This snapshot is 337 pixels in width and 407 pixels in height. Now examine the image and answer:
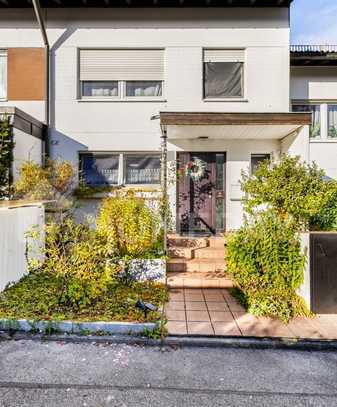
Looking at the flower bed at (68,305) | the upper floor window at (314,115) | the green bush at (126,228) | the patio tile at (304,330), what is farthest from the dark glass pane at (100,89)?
the patio tile at (304,330)

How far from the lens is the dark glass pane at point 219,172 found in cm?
783

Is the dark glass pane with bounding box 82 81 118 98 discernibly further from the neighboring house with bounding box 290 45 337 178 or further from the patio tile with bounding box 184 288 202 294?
the patio tile with bounding box 184 288 202 294

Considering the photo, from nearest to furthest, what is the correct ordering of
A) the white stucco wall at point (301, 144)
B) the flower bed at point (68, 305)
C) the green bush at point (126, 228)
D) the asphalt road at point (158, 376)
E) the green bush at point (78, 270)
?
the asphalt road at point (158, 376) → the flower bed at point (68, 305) → the green bush at point (78, 270) → the green bush at point (126, 228) → the white stucco wall at point (301, 144)

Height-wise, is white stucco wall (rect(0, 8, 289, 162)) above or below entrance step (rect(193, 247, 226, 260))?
above

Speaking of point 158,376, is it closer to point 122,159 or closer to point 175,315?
point 175,315

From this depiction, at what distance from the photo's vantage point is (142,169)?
789 centimetres

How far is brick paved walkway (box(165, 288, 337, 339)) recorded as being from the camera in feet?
12.4

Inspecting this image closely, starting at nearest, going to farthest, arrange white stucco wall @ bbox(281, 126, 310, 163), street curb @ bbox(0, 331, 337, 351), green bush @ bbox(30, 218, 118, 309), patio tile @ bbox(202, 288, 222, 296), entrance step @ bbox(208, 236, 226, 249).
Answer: street curb @ bbox(0, 331, 337, 351) < green bush @ bbox(30, 218, 118, 309) < patio tile @ bbox(202, 288, 222, 296) < white stucco wall @ bbox(281, 126, 310, 163) < entrance step @ bbox(208, 236, 226, 249)

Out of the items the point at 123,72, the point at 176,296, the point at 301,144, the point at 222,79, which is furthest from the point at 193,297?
the point at 123,72

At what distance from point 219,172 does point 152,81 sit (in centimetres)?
306

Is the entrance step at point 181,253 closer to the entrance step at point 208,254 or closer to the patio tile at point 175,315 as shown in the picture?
the entrance step at point 208,254

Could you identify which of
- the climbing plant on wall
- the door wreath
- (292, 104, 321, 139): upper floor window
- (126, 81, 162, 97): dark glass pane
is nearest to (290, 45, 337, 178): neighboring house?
(292, 104, 321, 139): upper floor window

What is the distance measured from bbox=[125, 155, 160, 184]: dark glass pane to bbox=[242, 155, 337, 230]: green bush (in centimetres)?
343

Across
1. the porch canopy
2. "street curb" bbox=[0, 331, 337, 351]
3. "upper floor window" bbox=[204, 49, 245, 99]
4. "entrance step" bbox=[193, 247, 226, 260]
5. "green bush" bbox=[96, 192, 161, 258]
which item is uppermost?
"upper floor window" bbox=[204, 49, 245, 99]
